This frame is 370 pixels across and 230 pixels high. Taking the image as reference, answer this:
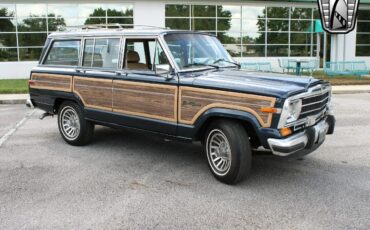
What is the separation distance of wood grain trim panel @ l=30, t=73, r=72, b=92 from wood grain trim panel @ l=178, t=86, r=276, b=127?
2.66 meters

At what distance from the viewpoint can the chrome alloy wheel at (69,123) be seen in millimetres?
7624

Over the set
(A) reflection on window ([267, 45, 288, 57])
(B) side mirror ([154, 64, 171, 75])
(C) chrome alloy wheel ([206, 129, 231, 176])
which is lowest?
(C) chrome alloy wheel ([206, 129, 231, 176])

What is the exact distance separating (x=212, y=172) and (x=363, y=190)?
6.25 feet

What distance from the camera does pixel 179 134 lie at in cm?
595

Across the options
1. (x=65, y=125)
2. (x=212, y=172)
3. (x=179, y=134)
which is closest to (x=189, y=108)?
(x=179, y=134)

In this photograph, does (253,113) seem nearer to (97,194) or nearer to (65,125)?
(97,194)

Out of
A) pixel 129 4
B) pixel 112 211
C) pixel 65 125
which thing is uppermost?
pixel 129 4

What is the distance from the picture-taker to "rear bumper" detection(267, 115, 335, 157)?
498 centimetres

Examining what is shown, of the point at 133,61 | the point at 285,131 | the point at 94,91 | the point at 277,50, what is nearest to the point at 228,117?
the point at 285,131

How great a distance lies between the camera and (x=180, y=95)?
5.83 metres

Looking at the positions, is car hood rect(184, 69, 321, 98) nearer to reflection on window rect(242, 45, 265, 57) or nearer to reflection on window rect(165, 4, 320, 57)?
reflection on window rect(165, 4, 320, 57)

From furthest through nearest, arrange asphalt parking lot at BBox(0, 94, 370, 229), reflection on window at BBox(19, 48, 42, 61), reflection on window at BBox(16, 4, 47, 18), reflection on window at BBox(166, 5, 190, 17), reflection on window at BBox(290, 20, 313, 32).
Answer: reflection on window at BBox(290, 20, 313, 32), reflection on window at BBox(166, 5, 190, 17), reflection on window at BBox(19, 48, 42, 61), reflection on window at BBox(16, 4, 47, 18), asphalt parking lot at BBox(0, 94, 370, 229)

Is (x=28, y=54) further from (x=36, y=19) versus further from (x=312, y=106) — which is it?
(x=312, y=106)

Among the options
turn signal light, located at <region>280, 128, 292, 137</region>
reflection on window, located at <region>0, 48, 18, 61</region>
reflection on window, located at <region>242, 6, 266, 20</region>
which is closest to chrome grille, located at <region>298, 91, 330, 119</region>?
turn signal light, located at <region>280, 128, 292, 137</region>
